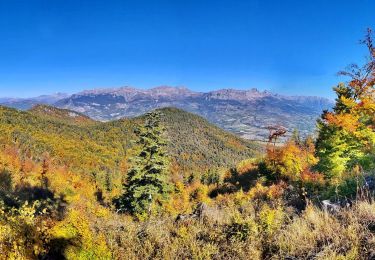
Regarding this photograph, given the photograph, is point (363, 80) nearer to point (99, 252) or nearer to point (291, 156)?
point (99, 252)

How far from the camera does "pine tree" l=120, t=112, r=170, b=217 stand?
106 feet

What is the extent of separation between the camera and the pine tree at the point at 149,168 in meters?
32.2

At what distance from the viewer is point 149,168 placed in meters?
32.5

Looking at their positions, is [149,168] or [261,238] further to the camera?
[149,168]

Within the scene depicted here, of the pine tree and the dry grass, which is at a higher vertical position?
the dry grass

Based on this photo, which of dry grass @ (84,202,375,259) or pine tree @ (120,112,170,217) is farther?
pine tree @ (120,112,170,217)

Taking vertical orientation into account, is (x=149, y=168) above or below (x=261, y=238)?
below

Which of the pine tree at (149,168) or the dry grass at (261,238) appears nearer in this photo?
the dry grass at (261,238)

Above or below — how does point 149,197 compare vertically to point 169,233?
below

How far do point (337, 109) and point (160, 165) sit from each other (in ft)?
77.2

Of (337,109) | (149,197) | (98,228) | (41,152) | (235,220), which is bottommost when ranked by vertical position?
(41,152)

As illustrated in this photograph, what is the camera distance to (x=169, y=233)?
22.9 ft

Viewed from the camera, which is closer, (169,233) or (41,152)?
(169,233)

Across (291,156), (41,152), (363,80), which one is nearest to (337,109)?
(291,156)
